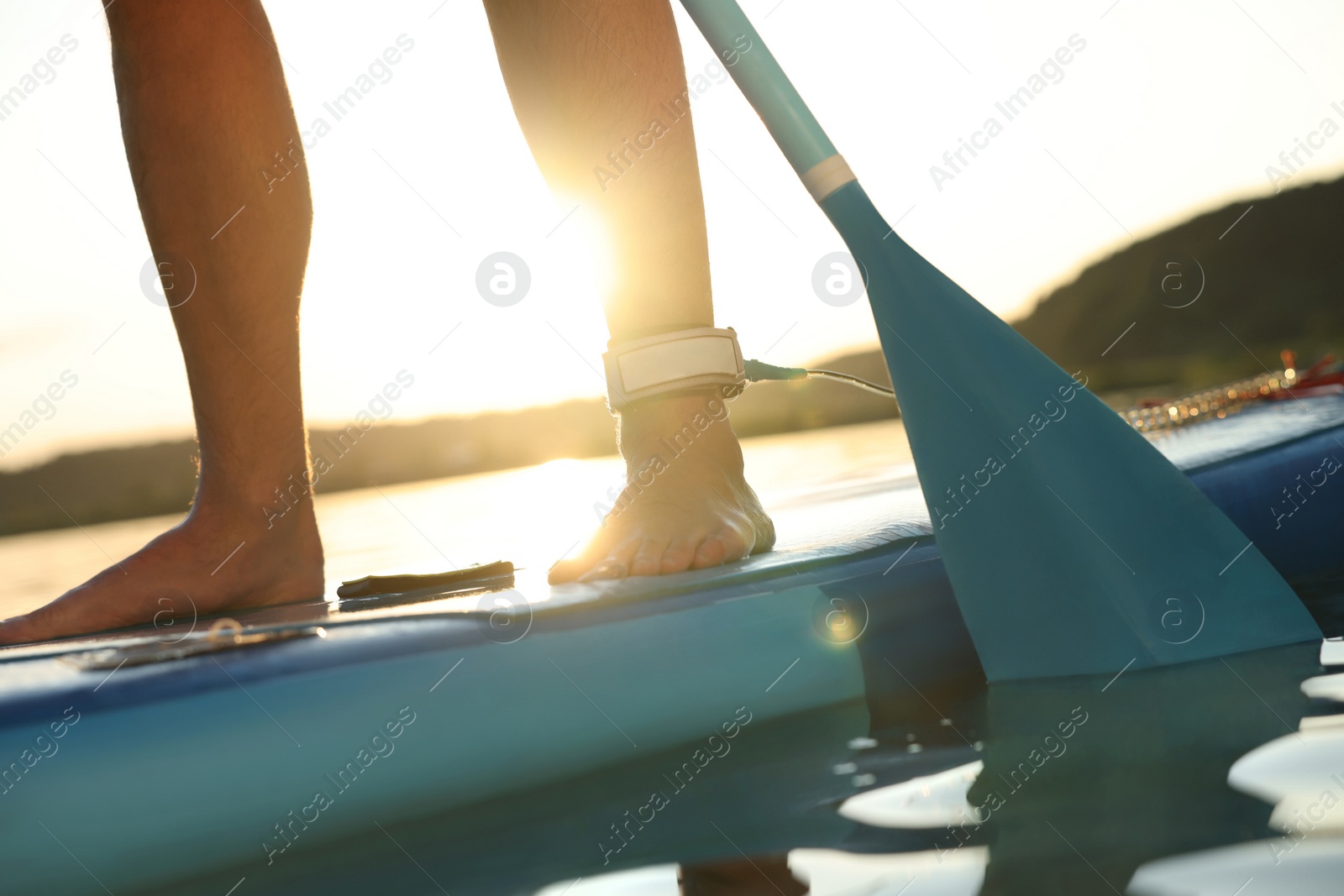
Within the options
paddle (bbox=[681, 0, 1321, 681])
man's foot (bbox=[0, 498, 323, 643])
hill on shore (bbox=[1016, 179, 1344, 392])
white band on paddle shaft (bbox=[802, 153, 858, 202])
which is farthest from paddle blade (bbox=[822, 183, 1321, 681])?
hill on shore (bbox=[1016, 179, 1344, 392])

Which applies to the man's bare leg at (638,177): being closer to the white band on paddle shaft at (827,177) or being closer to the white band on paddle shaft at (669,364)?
the white band on paddle shaft at (669,364)

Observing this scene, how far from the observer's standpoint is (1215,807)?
0.49 m

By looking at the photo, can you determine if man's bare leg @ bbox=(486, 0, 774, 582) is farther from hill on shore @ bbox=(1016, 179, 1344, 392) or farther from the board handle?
hill on shore @ bbox=(1016, 179, 1344, 392)

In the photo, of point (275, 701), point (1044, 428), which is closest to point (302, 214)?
point (275, 701)

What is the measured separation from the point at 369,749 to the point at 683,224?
71 cm

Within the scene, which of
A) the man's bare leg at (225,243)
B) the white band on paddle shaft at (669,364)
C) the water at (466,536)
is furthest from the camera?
the water at (466,536)

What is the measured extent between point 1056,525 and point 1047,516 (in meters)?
0.01

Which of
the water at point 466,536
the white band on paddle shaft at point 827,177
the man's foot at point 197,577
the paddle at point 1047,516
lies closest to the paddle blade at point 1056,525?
the paddle at point 1047,516

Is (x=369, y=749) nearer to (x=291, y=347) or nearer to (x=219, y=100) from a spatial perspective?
(x=291, y=347)

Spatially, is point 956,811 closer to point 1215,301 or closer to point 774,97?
point 774,97

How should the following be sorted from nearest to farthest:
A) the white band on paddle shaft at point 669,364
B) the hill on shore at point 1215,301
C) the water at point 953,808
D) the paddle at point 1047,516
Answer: the water at point 953,808
the paddle at point 1047,516
the white band on paddle shaft at point 669,364
the hill on shore at point 1215,301

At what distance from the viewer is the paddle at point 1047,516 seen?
0.78 m

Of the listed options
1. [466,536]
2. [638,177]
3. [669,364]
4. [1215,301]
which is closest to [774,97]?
[638,177]

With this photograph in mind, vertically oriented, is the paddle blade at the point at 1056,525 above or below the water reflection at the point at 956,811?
above
